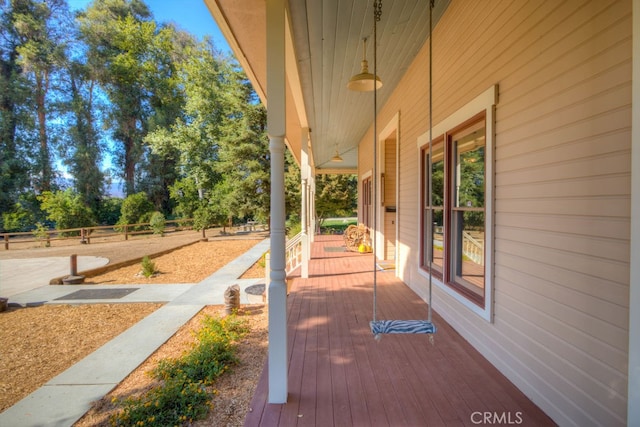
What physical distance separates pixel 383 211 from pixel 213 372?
502cm

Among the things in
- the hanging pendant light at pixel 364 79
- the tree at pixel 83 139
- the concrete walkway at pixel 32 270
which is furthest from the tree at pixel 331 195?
the hanging pendant light at pixel 364 79

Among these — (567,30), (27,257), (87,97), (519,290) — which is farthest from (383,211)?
(87,97)

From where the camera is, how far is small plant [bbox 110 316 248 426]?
2295 mm

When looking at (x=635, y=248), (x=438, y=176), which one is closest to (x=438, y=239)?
(x=438, y=176)

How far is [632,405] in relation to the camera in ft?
4.29

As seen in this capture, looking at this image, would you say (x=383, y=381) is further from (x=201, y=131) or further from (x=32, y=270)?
A: (x=201, y=131)

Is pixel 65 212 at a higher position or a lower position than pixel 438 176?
lower

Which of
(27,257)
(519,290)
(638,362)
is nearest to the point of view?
(638,362)

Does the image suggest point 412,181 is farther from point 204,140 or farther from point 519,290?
point 204,140

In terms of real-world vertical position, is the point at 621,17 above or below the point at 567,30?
below

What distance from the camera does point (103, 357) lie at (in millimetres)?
3738

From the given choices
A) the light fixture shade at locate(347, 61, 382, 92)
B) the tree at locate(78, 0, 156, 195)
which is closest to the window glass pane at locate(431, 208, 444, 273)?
the light fixture shade at locate(347, 61, 382, 92)

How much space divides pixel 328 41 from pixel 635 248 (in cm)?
326

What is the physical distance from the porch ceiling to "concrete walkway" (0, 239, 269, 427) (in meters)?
3.34
